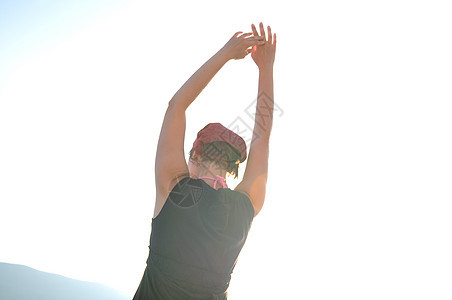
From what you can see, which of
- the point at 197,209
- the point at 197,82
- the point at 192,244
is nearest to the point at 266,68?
the point at 197,82

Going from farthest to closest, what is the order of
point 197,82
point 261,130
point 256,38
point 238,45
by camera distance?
point 256,38 < point 261,130 < point 238,45 < point 197,82

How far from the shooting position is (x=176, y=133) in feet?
6.88

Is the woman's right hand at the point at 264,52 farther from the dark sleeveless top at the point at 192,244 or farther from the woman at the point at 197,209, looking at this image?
the dark sleeveless top at the point at 192,244

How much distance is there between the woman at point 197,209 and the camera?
6.60 ft

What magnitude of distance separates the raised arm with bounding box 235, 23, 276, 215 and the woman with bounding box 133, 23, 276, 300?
0.4 inches

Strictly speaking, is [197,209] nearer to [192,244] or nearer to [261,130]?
[192,244]

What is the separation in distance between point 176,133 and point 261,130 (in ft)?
2.82

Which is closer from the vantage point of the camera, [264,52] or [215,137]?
[215,137]

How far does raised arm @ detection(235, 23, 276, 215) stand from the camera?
2.40 m

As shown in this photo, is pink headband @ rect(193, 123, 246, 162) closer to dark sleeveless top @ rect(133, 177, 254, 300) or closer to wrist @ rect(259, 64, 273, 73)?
dark sleeveless top @ rect(133, 177, 254, 300)

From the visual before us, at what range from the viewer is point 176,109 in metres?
2.17

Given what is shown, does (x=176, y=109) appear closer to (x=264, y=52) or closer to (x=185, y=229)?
(x=185, y=229)

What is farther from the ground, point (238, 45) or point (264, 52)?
point (264, 52)

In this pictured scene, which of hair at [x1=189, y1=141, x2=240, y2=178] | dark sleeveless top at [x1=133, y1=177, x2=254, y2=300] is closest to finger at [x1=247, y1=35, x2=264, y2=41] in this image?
hair at [x1=189, y1=141, x2=240, y2=178]
